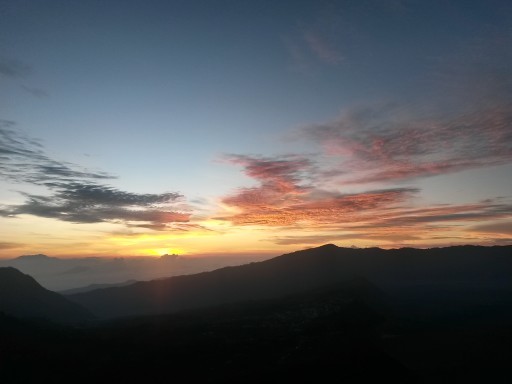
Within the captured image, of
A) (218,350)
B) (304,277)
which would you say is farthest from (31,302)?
(304,277)

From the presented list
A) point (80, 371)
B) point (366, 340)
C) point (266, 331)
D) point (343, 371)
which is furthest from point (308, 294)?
point (80, 371)

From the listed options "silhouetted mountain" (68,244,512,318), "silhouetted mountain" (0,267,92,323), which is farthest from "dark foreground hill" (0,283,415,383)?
"silhouetted mountain" (68,244,512,318)

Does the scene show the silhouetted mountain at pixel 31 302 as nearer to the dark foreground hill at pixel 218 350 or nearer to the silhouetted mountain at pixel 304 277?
the silhouetted mountain at pixel 304 277

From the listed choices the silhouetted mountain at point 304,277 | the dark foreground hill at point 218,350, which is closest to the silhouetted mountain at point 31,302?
the silhouetted mountain at point 304,277

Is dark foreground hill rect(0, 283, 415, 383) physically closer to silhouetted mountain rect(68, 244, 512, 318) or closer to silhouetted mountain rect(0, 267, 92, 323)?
silhouetted mountain rect(0, 267, 92, 323)

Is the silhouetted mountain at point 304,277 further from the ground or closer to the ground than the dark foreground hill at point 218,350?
further from the ground
